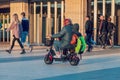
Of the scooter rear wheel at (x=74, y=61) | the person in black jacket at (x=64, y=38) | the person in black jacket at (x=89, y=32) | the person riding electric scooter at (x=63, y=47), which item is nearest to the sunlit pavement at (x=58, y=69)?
the scooter rear wheel at (x=74, y=61)

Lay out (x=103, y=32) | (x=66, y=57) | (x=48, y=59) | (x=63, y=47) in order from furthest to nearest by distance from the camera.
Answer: (x=103, y=32) → (x=48, y=59) → (x=63, y=47) → (x=66, y=57)

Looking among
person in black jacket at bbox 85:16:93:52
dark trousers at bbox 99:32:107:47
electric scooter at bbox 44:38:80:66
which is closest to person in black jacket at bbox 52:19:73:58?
electric scooter at bbox 44:38:80:66

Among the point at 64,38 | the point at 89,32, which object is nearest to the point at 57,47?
the point at 64,38

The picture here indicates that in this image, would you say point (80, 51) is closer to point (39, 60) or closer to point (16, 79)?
point (39, 60)

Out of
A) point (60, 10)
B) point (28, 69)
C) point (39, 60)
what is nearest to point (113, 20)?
point (60, 10)

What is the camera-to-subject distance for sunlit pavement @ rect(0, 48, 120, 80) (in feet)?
47.4

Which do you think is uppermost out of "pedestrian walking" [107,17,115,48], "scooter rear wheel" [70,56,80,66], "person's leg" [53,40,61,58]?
"pedestrian walking" [107,17,115,48]

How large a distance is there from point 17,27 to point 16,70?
7.48 m

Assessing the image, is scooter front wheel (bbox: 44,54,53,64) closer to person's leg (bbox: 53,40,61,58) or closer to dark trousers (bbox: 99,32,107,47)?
person's leg (bbox: 53,40,61,58)

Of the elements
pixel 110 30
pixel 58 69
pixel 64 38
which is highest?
pixel 110 30

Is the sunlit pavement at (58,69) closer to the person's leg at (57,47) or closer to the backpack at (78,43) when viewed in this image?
the person's leg at (57,47)

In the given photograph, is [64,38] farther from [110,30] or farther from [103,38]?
[110,30]

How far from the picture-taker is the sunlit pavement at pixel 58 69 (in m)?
14.5

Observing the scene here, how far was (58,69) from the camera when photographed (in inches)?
658
